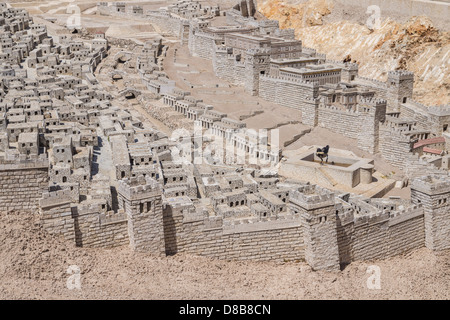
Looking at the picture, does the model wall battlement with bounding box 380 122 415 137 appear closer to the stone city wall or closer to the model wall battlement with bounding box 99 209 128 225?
the model wall battlement with bounding box 99 209 128 225

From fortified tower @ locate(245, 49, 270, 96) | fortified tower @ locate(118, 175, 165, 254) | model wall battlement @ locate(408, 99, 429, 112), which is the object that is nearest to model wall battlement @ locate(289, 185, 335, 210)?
fortified tower @ locate(118, 175, 165, 254)

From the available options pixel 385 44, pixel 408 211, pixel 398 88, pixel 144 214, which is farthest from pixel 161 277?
pixel 385 44

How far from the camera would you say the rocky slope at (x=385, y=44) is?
5512 centimetres

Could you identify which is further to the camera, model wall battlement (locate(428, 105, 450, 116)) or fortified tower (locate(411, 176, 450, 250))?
model wall battlement (locate(428, 105, 450, 116))

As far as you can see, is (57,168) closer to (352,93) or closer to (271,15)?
(352,93)

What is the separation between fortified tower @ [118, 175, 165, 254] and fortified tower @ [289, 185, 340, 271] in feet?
16.3

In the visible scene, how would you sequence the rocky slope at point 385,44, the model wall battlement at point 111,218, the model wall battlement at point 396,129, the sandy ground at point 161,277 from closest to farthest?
the sandy ground at point 161,277 < the model wall battlement at point 111,218 < the model wall battlement at point 396,129 < the rocky slope at point 385,44

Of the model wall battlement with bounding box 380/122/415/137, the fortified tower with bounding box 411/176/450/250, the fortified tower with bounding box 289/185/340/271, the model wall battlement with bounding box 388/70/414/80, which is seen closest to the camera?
the fortified tower with bounding box 289/185/340/271

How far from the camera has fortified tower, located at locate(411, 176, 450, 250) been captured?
2817cm

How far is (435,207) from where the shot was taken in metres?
28.4

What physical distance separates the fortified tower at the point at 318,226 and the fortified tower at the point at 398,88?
2580 cm

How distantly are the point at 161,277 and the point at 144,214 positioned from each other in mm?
2121

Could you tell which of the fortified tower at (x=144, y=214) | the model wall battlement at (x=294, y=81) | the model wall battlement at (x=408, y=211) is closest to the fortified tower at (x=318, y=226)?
the model wall battlement at (x=408, y=211)

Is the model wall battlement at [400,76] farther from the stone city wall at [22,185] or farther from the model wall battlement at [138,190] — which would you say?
the stone city wall at [22,185]
